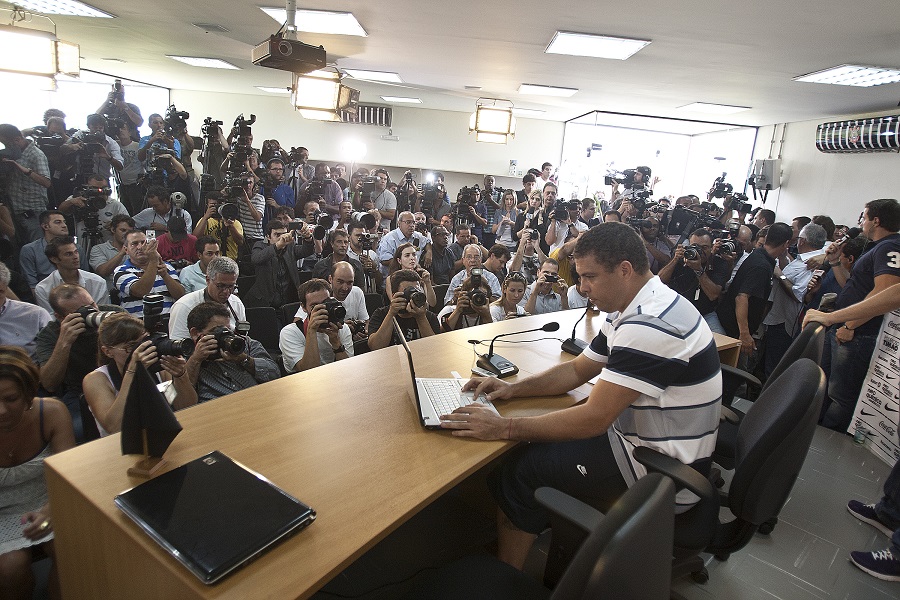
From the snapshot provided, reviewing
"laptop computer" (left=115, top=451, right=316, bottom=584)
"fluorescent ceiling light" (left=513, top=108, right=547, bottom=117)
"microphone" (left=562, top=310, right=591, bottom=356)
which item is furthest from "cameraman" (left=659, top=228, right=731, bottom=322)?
"fluorescent ceiling light" (left=513, top=108, right=547, bottom=117)

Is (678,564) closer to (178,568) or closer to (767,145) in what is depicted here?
(178,568)

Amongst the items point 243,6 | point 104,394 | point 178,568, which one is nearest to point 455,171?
point 243,6

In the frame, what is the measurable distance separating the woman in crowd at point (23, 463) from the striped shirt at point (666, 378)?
1871 mm

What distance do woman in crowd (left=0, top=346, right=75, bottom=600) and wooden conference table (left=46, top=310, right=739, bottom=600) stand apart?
0.35 metres

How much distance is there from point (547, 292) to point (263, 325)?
2171mm

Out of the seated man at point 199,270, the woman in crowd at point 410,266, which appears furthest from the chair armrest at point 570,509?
the seated man at point 199,270

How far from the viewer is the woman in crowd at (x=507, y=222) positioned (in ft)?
22.5

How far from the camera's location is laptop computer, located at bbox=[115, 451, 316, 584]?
1.06 metres

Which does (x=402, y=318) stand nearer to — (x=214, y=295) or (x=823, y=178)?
(x=214, y=295)

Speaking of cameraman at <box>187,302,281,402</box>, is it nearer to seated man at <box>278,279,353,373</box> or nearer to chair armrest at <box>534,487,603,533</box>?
seated man at <box>278,279,353,373</box>

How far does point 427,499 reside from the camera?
135 centimetres

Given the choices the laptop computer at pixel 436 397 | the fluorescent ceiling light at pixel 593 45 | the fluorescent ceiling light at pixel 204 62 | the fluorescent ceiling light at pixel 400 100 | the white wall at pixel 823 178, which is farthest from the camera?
the fluorescent ceiling light at pixel 400 100

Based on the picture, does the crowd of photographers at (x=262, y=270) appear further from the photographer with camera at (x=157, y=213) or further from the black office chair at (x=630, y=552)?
the black office chair at (x=630, y=552)

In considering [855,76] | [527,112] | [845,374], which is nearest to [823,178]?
[855,76]
